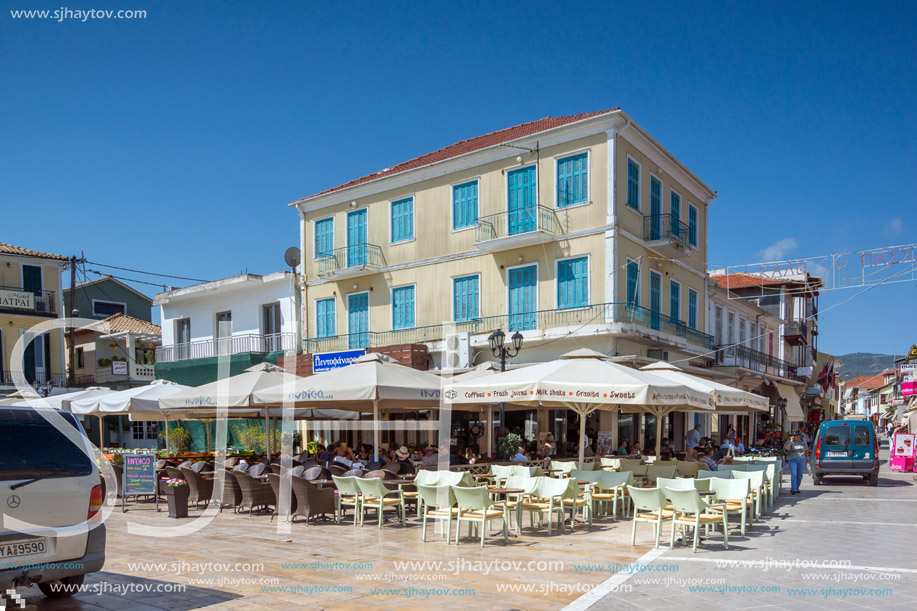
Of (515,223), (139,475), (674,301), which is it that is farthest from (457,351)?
(139,475)

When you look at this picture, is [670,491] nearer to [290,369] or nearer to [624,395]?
[624,395]

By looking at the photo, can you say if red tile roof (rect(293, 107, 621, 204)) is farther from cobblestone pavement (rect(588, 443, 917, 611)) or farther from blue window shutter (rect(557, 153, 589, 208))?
cobblestone pavement (rect(588, 443, 917, 611))

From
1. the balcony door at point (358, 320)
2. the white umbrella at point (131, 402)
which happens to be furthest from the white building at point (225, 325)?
the white umbrella at point (131, 402)

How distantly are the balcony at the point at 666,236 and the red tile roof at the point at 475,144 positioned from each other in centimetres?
392

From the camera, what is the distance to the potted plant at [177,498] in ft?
41.3

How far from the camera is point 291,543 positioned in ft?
32.1

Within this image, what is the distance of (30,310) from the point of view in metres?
33.6

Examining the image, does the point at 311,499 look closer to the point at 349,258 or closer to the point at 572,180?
A: the point at 572,180

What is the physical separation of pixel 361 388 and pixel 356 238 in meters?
15.6

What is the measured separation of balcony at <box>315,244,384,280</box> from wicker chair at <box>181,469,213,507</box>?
13401 millimetres

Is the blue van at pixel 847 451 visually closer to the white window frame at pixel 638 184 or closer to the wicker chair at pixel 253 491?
the white window frame at pixel 638 184

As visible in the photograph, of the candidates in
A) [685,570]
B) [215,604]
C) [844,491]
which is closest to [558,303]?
[844,491]

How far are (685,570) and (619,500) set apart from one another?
4.87m

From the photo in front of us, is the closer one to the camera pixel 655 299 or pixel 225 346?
pixel 655 299
